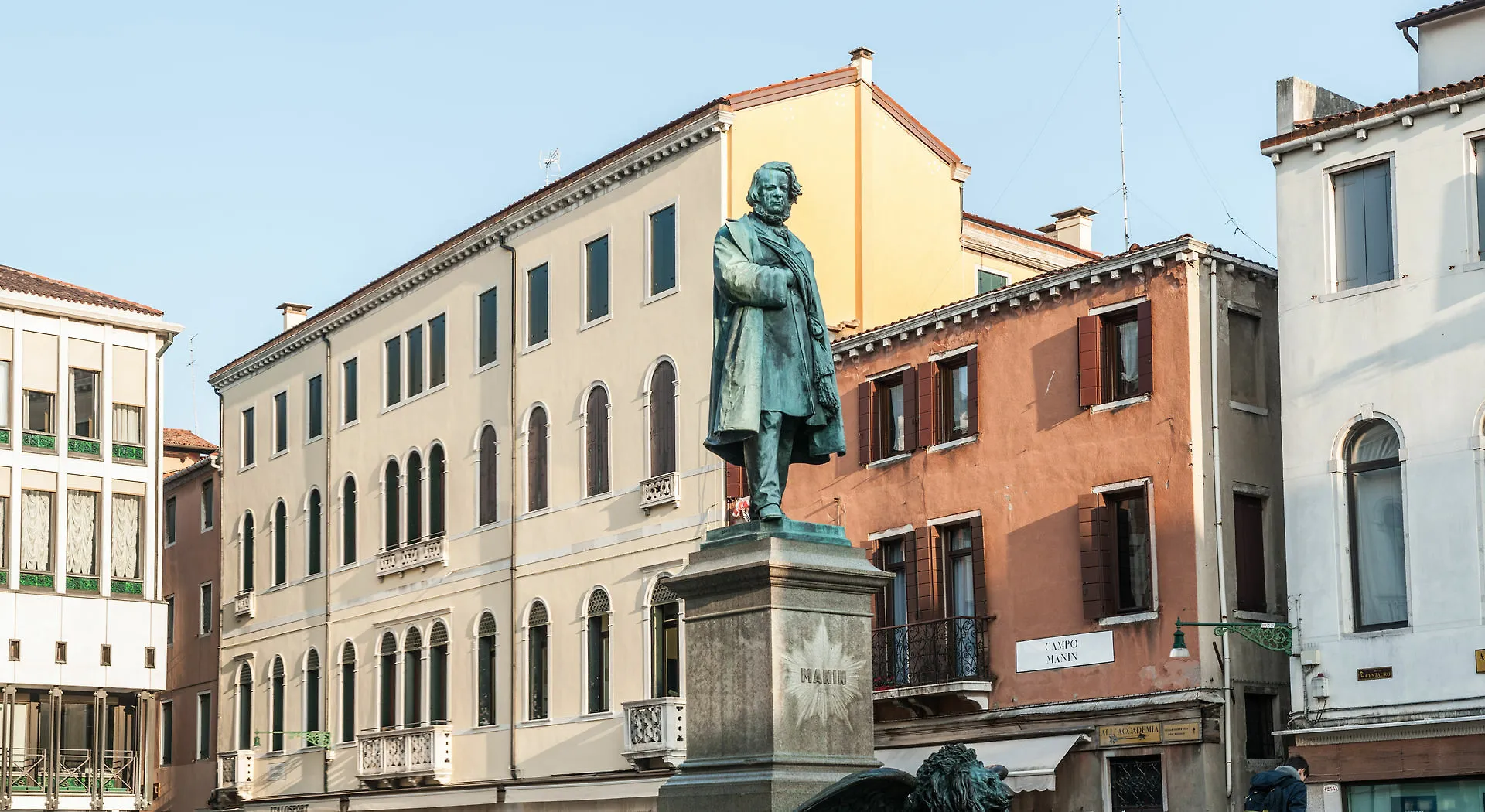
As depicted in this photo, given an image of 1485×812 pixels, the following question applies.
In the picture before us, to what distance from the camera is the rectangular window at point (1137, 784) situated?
27.7 meters

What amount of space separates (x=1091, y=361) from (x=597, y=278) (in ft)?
36.2

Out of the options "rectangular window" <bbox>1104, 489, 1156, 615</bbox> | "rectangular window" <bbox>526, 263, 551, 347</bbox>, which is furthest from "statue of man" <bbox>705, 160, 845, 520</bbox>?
"rectangular window" <bbox>526, 263, 551, 347</bbox>

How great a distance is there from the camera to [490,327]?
40406 mm

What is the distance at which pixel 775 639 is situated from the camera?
36.4 ft

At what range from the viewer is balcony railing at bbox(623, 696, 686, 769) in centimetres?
3334

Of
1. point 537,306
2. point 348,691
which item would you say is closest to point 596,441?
point 537,306

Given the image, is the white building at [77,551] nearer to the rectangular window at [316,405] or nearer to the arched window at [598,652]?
the rectangular window at [316,405]

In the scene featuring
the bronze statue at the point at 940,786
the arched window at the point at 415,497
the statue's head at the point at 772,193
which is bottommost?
the bronze statue at the point at 940,786

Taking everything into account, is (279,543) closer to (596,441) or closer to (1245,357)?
(596,441)

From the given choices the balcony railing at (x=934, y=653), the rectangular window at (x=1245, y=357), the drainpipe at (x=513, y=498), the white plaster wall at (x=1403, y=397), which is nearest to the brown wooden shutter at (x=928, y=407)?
the balcony railing at (x=934, y=653)

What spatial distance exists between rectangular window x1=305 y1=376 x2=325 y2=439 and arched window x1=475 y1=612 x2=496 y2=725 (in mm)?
8981

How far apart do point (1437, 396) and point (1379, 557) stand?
82.3 inches

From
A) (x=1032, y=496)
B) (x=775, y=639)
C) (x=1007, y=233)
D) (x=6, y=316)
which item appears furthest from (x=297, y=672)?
(x=775, y=639)

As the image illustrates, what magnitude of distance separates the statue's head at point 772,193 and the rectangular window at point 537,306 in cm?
2667
